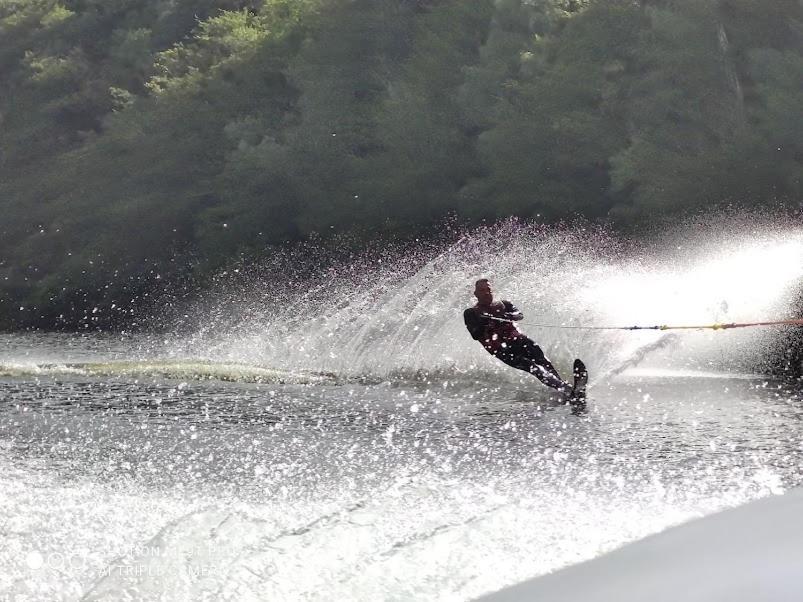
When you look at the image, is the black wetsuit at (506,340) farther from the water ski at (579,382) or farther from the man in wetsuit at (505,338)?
the water ski at (579,382)

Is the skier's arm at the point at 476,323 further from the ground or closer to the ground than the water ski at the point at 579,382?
further from the ground

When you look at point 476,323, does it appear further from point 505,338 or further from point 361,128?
point 361,128

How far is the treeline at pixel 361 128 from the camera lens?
1230 inches

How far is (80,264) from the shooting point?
46375 mm

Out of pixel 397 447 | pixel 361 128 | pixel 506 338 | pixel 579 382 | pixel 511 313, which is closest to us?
pixel 397 447

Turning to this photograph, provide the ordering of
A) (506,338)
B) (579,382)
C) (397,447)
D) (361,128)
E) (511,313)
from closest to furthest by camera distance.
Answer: (397,447) → (579,382) → (506,338) → (511,313) → (361,128)

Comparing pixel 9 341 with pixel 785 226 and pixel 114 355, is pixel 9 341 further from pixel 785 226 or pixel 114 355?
pixel 785 226

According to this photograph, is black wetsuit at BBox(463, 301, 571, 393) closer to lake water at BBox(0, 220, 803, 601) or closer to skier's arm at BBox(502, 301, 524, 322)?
skier's arm at BBox(502, 301, 524, 322)

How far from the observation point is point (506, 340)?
40.9 ft

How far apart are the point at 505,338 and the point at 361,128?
98.3ft

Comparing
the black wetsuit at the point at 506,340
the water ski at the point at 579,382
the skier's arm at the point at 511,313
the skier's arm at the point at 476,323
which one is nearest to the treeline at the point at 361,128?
the skier's arm at the point at 511,313

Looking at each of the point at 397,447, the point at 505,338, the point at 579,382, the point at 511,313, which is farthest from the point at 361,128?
the point at 397,447

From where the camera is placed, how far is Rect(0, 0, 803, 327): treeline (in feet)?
102

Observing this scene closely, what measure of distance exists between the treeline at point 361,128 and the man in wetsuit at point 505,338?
18.0m
